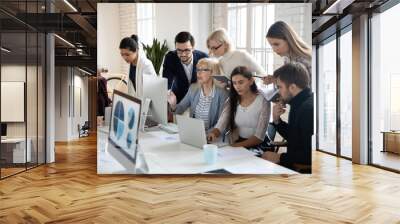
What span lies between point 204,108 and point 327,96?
15.3 ft

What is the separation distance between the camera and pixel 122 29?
564 cm

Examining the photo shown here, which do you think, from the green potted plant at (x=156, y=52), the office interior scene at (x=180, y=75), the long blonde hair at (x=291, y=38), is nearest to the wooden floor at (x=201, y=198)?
the office interior scene at (x=180, y=75)

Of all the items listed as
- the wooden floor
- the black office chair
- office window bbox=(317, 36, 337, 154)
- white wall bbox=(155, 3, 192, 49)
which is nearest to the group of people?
white wall bbox=(155, 3, 192, 49)

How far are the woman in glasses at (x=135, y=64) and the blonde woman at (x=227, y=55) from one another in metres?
0.93

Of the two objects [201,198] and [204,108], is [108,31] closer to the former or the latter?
[204,108]

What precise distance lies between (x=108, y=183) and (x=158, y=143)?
2.84ft

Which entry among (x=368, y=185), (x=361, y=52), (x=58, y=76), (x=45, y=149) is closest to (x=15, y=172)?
(x=45, y=149)

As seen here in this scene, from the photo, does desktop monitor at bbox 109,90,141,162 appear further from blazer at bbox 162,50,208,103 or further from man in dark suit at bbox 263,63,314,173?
man in dark suit at bbox 263,63,314,173

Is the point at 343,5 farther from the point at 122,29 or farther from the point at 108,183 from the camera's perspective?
the point at 108,183

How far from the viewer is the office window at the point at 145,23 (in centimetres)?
559

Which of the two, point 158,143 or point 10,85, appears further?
point 10,85

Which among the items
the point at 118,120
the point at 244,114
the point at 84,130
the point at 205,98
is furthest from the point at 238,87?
the point at 84,130

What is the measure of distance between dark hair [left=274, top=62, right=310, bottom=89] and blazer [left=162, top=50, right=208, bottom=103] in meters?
1.11

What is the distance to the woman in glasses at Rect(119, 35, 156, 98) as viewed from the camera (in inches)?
217
